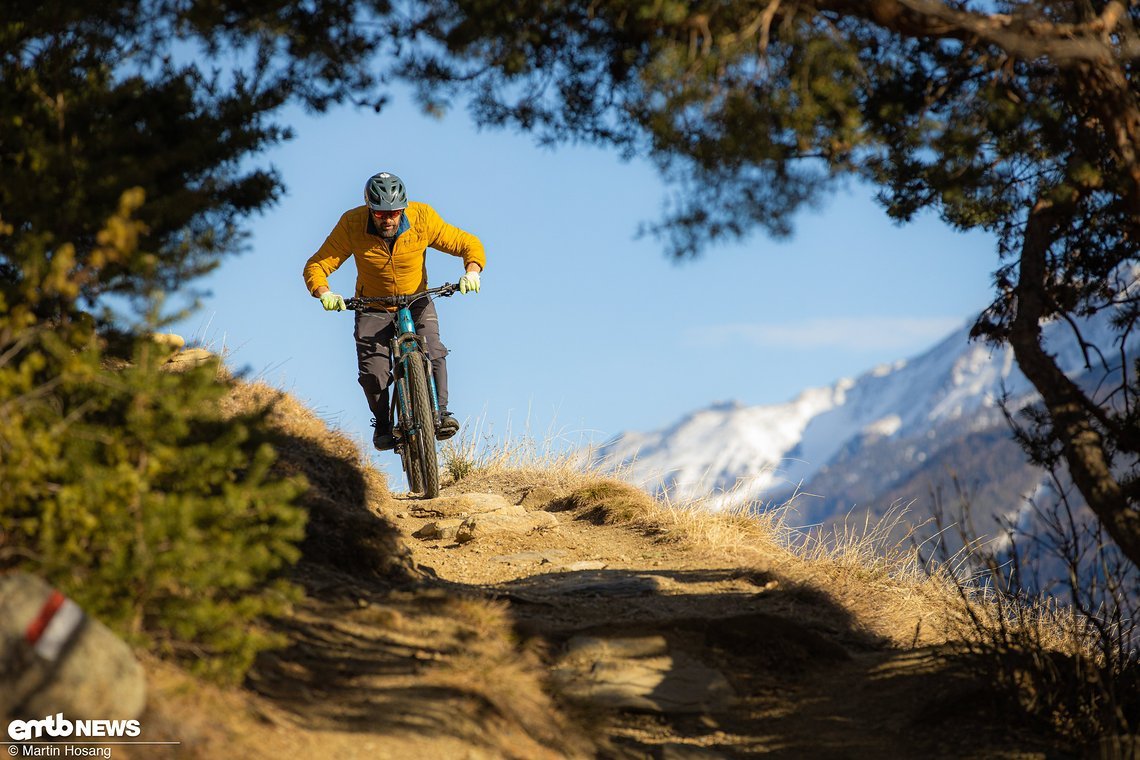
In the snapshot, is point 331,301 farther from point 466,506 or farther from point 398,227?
point 466,506

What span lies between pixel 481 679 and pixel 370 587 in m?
2.07

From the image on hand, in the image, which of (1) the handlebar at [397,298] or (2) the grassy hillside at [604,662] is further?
(1) the handlebar at [397,298]

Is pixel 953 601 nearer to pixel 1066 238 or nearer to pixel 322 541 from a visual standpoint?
pixel 1066 238

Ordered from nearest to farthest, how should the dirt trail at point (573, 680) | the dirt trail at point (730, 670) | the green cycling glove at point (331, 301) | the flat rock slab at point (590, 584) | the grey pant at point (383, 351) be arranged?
the dirt trail at point (573, 680) → the dirt trail at point (730, 670) → the flat rock slab at point (590, 584) → the green cycling glove at point (331, 301) → the grey pant at point (383, 351)

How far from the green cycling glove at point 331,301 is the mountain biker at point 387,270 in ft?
0.95

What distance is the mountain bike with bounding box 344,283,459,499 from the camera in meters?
10.5

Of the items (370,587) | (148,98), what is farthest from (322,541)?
(148,98)

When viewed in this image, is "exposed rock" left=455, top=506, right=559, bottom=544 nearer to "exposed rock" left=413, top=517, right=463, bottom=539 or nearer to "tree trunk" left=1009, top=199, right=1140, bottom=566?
"exposed rock" left=413, top=517, right=463, bottom=539

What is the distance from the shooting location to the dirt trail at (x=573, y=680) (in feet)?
18.0

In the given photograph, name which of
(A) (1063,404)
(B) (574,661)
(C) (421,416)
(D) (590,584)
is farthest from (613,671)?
(C) (421,416)

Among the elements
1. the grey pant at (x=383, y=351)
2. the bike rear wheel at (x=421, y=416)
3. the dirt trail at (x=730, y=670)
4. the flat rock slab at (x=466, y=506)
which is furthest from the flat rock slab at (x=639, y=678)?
the flat rock slab at (x=466, y=506)

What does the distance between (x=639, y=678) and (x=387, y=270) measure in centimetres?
499

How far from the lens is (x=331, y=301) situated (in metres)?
10.3

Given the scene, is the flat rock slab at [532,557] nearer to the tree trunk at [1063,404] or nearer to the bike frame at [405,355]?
the bike frame at [405,355]
